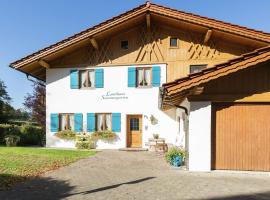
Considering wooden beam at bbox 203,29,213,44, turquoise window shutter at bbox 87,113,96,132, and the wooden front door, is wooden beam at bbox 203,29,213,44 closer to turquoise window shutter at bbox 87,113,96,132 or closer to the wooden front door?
the wooden front door

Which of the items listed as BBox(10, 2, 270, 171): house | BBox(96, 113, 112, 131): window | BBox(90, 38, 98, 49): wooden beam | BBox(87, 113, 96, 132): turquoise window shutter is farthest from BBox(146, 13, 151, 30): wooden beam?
BBox(87, 113, 96, 132): turquoise window shutter

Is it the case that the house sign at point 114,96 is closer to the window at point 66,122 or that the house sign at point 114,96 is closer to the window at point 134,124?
the window at point 134,124

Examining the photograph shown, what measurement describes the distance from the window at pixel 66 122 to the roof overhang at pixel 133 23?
366 centimetres

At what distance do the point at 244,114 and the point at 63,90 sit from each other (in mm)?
12597

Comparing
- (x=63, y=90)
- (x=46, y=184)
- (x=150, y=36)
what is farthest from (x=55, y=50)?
(x=46, y=184)

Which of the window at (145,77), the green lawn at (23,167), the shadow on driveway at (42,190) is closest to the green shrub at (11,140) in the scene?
the green lawn at (23,167)

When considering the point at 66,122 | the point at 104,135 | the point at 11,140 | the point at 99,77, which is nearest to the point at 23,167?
the point at 104,135

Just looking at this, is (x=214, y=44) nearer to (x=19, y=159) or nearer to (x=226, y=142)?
(x=226, y=142)

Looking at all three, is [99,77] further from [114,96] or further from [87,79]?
[114,96]

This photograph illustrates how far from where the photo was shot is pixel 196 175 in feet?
30.7

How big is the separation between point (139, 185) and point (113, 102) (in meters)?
11.0

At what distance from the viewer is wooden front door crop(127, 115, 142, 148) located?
18703 mm

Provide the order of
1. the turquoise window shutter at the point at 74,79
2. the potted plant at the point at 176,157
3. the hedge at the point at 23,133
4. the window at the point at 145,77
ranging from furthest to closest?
the hedge at the point at 23,133, the turquoise window shutter at the point at 74,79, the window at the point at 145,77, the potted plant at the point at 176,157

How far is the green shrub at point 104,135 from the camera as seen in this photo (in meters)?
18.5
